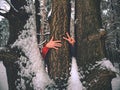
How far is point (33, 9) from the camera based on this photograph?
535 cm

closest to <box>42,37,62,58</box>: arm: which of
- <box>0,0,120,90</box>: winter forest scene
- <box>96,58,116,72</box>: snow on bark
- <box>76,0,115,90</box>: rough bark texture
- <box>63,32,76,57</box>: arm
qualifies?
<box>0,0,120,90</box>: winter forest scene

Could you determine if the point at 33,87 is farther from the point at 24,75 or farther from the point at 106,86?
the point at 106,86

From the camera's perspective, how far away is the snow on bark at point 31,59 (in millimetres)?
5283

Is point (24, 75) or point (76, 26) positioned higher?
point (76, 26)

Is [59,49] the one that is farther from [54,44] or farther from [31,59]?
[31,59]

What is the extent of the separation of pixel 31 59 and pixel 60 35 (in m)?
0.69

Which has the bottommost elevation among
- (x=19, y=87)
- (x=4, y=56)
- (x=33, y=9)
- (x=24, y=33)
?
(x=19, y=87)

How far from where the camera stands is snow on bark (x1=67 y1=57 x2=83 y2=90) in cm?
529

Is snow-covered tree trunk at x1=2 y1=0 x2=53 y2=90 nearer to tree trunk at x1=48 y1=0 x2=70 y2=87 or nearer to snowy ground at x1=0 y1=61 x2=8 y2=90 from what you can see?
tree trunk at x1=48 y1=0 x2=70 y2=87

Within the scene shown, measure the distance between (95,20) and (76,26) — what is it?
368 millimetres

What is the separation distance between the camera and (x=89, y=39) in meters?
5.25

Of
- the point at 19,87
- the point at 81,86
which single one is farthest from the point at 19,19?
the point at 81,86

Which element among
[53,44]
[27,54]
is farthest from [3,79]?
[53,44]

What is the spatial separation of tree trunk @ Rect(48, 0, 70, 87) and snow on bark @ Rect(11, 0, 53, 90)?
0.24m
